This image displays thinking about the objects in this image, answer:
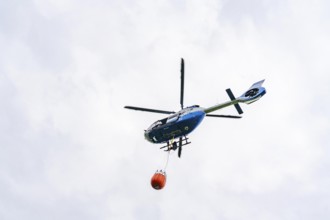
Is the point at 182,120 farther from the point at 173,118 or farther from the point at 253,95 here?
the point at 253,95

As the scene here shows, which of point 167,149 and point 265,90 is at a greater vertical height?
point 265,90

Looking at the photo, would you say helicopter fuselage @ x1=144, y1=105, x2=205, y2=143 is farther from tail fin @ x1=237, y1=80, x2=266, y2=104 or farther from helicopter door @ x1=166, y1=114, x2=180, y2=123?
tail fin @ x1=237, y1=80, x2=266, y2=104

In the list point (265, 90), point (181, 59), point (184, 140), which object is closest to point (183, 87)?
point (181, 59)

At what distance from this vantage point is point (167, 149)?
39.0m

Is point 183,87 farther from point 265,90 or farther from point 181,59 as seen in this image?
point 265,90

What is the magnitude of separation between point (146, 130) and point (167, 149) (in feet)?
10.8

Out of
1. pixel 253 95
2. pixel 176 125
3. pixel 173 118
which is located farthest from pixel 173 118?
pixel 253 95

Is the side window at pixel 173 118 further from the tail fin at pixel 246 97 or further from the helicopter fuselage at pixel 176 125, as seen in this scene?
the tail fin at pixel 246 97

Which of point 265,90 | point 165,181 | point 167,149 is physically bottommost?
point 165,181

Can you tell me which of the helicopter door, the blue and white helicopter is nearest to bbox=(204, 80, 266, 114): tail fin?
the blue and white helicopter

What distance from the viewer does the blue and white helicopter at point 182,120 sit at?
37625mm

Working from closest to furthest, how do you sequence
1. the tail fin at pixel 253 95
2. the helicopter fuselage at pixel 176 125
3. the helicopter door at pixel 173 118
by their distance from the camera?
the helicopter fuselage at pixel 176 125 → the tail fin at pixel 253 95 → the helicopter door at pixel 173 118

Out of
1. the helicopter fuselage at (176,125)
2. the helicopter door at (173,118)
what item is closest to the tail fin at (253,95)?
the helicopter fuselage at (176,125)

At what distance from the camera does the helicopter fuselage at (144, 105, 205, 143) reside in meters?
37.5
